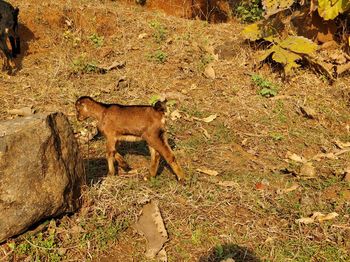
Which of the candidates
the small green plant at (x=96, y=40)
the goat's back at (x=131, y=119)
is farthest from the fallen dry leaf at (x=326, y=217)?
the small green plant at (x=96, y=40)

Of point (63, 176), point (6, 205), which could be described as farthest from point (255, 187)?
point (6, 205)

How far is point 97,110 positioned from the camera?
6.04 meters

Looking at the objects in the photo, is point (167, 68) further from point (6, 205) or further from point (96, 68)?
point (6, 205)

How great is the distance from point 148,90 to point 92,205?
4288 mm

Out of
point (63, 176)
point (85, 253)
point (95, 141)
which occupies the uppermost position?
point (63, 176)

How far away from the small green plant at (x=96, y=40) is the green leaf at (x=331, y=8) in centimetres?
546

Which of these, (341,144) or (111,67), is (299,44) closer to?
(341,144)

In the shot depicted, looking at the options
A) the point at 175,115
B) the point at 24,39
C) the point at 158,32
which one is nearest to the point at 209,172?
the point at 175,115

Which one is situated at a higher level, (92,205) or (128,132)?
(128,132)

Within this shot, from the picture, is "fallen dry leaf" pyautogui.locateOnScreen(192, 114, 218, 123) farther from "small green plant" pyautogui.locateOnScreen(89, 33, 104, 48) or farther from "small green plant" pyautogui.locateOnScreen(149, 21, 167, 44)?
"small green plant" pyautogui.locateOnScreen(89, 33, 104, 48)

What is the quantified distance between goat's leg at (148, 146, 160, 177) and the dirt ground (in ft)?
0.50

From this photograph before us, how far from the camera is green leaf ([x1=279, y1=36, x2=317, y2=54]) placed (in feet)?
30.5

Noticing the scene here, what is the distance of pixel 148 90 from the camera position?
913 cm

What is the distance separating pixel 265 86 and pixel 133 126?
14.4 ft
